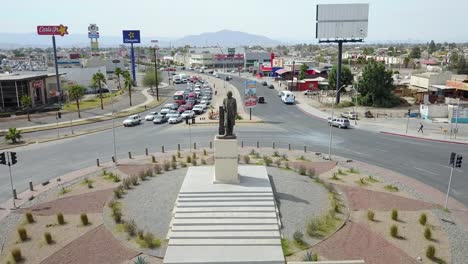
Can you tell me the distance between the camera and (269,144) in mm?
46688

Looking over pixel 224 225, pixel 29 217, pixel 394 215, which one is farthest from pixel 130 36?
pixel 394 215

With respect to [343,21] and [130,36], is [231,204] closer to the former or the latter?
[343,21]

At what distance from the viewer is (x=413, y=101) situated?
78.7m

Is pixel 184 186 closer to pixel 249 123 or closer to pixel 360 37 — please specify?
pixel 249 123

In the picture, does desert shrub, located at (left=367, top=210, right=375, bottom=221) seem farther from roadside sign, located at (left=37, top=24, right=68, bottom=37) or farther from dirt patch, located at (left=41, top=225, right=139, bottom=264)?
roadside sign, located at (left=37, top=24, right=68, bottom=37)

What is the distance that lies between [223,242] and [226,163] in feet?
25.5

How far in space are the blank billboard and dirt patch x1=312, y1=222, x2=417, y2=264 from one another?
58.8 meters

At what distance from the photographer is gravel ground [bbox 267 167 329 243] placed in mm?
24487

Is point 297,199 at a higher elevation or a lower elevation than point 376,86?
lower

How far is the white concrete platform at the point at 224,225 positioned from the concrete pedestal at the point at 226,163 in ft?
2.07

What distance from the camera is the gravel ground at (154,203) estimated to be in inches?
955

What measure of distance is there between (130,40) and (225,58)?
3180 inches

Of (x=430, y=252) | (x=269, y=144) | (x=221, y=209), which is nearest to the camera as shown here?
(x=430, y=252)

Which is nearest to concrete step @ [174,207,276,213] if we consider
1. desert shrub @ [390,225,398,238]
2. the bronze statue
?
the bronze statue
